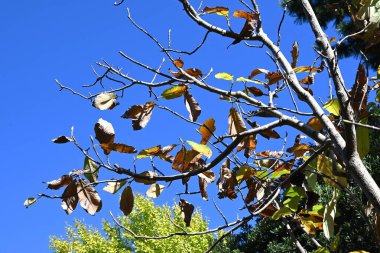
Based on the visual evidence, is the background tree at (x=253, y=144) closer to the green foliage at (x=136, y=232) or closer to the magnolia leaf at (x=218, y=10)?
the magnolia leaf at (x=218, y=10)

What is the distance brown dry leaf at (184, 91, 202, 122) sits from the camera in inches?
76.9

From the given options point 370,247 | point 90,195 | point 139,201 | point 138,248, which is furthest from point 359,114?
point 139,201

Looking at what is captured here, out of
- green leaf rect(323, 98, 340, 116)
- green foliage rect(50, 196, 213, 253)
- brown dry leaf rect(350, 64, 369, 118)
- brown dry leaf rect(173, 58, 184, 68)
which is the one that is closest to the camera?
brown dry leaf rect(350, 64, 369, 118)

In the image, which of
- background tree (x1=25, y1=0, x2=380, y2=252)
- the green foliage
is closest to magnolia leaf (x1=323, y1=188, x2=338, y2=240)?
background tree (x1=25, y1=0, x2=380, y2=252)

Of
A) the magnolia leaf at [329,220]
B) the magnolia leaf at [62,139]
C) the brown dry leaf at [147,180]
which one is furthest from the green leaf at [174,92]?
the magnolia leaf at [329,220]

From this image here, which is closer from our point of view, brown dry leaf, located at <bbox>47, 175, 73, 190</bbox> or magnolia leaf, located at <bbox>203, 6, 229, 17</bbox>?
brown dry leaf, located at <bbox>47, 175, 73, 190</bbox>

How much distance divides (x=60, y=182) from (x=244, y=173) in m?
0.73

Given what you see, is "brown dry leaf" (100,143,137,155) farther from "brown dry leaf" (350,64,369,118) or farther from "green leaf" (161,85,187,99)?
"brown dry leaf" (350,64,369,118)

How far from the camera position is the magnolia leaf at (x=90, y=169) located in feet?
5.81

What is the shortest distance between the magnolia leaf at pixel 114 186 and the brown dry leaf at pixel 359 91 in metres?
0.82

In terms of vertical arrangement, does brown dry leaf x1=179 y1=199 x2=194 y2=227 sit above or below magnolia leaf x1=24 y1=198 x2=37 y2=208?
below

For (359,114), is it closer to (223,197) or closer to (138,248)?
(223,197)

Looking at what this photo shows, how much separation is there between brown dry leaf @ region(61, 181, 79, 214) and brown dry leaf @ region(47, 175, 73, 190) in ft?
0.05

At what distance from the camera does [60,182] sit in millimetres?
1736
